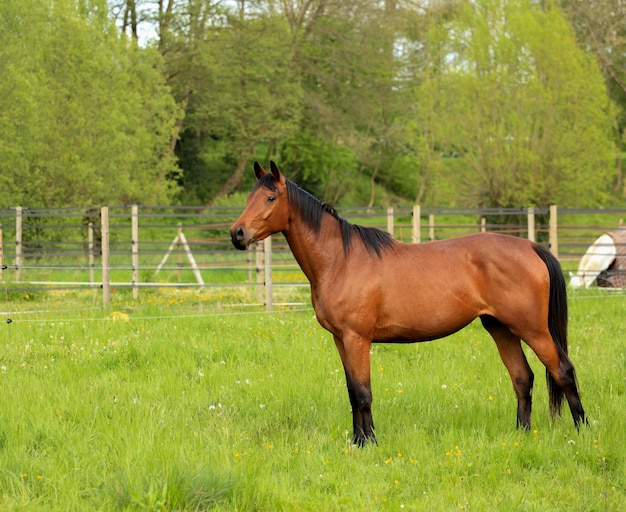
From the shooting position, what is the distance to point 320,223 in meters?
6.25

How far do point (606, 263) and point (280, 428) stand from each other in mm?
14215

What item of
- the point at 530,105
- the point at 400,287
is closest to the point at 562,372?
the point at 400,287

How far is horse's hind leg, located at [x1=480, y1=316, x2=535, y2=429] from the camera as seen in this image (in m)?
6.44

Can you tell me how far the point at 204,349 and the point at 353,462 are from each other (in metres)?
3.89

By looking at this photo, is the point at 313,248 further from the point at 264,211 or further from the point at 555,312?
the point at 555,312

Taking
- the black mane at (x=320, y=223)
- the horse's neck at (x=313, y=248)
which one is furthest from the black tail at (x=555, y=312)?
the horse's neck at (x=313, y=248)

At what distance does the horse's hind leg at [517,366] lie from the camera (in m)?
6.44

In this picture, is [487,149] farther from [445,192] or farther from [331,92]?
[331,92]

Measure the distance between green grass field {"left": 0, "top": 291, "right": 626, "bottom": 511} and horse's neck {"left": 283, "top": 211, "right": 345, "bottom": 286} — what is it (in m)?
1.27

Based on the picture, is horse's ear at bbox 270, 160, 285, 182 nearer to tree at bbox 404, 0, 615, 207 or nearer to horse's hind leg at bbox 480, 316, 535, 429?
horse's hind leg at bbox 480, 316, 535, 429

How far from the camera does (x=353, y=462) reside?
5.33 meters


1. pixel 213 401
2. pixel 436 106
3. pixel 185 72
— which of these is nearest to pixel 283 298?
pixel 213 401

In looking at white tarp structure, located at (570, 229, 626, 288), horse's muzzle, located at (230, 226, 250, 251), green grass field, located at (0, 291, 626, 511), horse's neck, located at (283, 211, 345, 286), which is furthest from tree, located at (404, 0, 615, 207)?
horse's muzzle, located at (230, 226, 250, 251)

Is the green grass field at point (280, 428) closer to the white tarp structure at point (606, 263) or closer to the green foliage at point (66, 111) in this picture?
the white tarp structure at point (606, 263)
